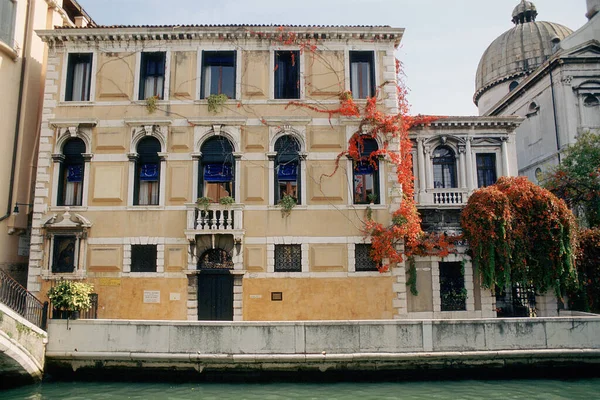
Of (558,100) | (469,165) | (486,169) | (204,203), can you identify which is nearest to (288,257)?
(204,203)

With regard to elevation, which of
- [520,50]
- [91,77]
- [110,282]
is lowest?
[110,282]

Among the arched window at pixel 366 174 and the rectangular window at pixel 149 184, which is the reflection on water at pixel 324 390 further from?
the arched window at pixel 366 174

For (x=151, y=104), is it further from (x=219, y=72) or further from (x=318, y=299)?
(x=318, y=299)

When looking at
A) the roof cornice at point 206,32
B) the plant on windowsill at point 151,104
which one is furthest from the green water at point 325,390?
the roof cornice at point 206,32

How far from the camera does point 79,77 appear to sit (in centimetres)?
1988

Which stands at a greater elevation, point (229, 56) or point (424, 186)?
point (229, 56)

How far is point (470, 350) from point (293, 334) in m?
5.10

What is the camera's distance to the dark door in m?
18.1

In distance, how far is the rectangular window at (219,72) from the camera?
774 inches

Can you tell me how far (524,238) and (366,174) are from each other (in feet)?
20.8

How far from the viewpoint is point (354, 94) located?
64.6ft

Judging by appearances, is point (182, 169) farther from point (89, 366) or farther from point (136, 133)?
point (89, 366)

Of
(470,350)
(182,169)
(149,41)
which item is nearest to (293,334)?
(470,350)

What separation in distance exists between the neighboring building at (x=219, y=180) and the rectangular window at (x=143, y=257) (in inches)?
1.5
